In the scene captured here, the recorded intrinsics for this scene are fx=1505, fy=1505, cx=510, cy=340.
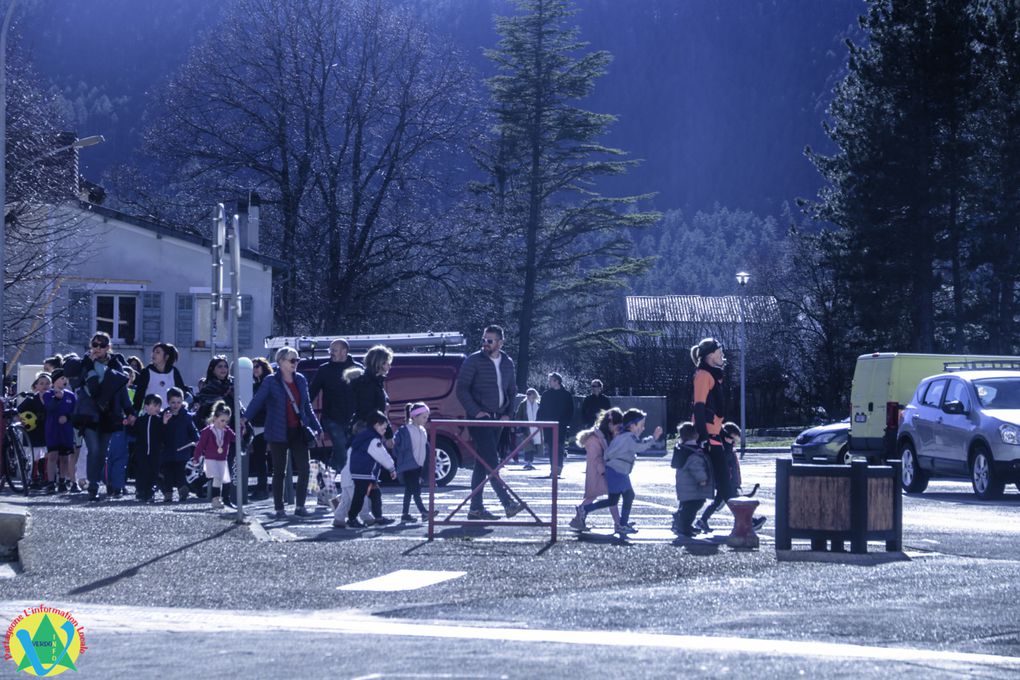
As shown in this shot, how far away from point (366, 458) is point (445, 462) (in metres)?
7.37

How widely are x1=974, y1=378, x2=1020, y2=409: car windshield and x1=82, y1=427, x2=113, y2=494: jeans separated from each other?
1145 cm

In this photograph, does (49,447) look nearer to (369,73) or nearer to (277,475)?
(277,475)

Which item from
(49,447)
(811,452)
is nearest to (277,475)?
(49,447)

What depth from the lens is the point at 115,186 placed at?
4531 centimetres

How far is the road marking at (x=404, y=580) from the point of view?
31.9 feet

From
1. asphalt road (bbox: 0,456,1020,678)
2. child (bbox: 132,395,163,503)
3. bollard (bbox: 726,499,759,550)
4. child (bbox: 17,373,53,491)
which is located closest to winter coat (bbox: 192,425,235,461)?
asphalt road (bbox: 0,456,1020,678)

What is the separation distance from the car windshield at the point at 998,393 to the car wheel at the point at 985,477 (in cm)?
84

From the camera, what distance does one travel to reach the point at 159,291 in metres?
42.8

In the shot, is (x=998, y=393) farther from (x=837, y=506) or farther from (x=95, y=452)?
(x=95, y=452)

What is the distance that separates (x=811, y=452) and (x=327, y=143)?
19104mm

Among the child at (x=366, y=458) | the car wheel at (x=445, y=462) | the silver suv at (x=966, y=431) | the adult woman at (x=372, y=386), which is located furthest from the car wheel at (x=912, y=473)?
the child at (x=366, y=458)

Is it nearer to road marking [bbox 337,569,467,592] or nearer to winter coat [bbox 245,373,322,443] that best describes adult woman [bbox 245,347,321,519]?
winter coat [bbox 245,373,322,443]

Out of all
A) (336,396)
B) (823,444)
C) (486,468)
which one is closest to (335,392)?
(336,396)

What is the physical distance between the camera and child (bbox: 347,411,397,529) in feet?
45.1
